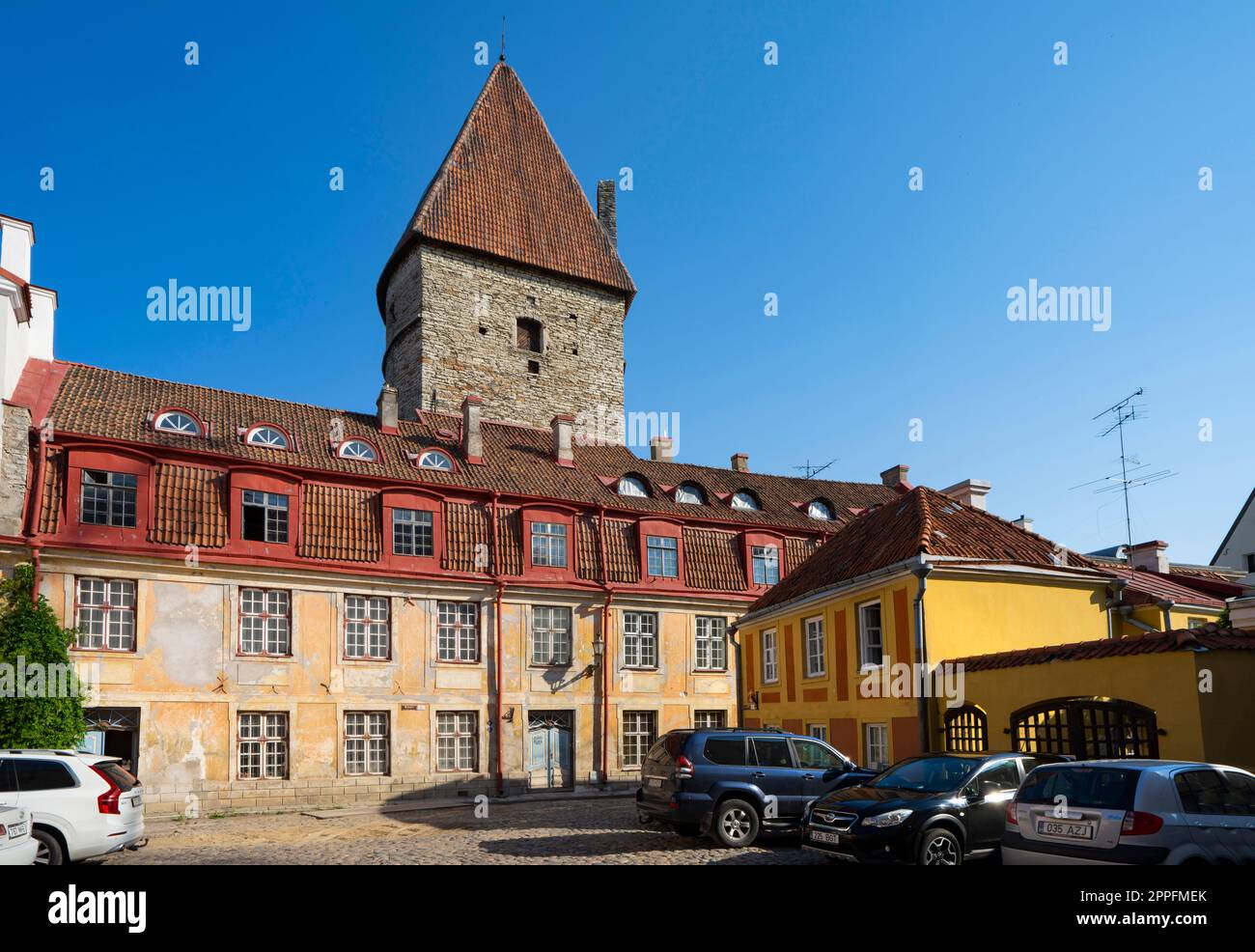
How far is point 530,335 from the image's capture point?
45.0m

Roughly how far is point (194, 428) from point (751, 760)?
768 inches

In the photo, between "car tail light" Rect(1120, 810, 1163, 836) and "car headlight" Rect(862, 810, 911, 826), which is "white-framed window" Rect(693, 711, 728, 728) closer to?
"car headlight" Rect(862, 810, 911, 826)

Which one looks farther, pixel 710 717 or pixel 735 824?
pixel 710 717

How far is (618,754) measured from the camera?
102ft

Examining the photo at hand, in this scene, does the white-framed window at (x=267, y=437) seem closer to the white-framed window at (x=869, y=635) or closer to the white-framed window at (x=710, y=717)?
the white-framed window at (x=710, y=717)

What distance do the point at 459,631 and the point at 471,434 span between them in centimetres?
705

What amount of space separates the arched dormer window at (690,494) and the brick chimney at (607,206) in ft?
60.3

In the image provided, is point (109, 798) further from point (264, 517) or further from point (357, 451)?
point (357, 451)

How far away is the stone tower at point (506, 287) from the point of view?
42344 millimetres

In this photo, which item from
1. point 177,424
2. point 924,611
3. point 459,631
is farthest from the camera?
point 459,631

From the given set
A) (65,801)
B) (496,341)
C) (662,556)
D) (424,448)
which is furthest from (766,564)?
(65,801)

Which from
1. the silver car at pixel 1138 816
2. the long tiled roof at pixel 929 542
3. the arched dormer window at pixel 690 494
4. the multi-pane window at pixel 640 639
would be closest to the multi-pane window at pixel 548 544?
the multi-pane window at pixel 640 639

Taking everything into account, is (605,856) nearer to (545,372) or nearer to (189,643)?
(189,643)
